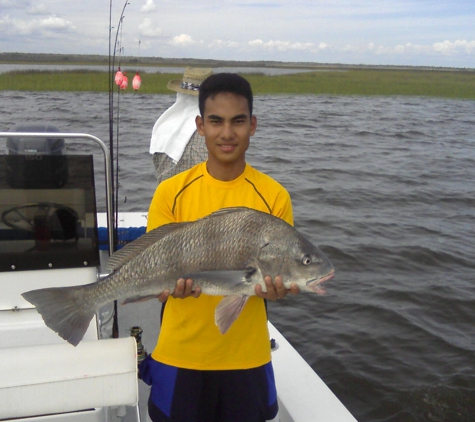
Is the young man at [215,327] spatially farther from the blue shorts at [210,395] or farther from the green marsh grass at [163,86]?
the green marsh grass at [163,86]

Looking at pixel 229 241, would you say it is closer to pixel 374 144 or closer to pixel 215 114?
pixel 215 114

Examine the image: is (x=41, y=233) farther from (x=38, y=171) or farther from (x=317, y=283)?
(x=317, y=283)

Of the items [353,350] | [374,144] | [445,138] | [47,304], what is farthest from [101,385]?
[445,138]

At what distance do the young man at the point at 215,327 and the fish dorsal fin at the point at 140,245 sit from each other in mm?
149

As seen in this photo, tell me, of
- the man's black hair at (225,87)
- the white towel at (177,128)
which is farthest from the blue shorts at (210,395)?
the white towel at (177,128)

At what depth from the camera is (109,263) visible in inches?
93.4

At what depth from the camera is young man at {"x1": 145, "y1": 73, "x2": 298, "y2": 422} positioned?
95.8 inches

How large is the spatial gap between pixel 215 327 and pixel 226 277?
0.36 metres

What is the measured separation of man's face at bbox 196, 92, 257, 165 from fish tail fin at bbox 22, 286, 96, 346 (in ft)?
2.90

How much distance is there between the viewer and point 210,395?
2453 mm

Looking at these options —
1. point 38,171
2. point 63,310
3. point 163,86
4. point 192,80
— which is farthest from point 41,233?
point 163,86

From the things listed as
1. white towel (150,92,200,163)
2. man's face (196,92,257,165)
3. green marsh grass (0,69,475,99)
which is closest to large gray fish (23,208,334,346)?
man's face (196,92,257,165)

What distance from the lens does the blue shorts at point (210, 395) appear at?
244cm

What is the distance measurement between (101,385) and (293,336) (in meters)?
4.68
